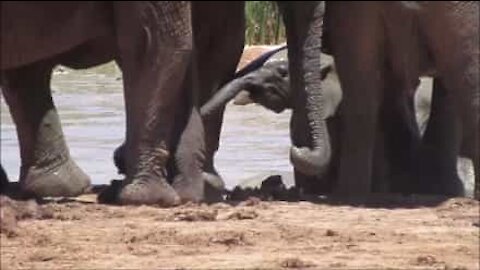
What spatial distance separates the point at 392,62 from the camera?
344 inches

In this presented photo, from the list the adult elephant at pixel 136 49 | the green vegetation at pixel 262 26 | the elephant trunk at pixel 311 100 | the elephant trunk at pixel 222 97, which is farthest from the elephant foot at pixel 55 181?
the green vegetation at pixel 262 26

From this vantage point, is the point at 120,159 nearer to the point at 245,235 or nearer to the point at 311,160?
the point at 311,160

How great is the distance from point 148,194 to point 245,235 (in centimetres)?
108

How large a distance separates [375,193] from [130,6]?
146cm

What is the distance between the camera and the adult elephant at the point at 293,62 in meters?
8.74

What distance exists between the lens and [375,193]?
8.86 m

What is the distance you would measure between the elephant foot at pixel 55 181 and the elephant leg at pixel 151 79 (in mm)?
593

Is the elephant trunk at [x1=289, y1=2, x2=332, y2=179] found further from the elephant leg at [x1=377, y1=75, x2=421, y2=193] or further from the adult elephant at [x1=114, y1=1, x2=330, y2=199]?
the elephant leg at [x1=377, y1=75, x2=421, y2=193]

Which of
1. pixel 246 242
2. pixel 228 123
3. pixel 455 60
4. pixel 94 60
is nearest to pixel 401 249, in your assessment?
pixel 246 242

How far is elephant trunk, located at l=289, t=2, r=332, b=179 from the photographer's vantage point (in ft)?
28.6

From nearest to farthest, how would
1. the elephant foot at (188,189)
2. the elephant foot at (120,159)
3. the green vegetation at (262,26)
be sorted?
1. the elephant foot at (188,189)
2. the elephant foot at (120,159)
3. the green vegetation at (262,26)

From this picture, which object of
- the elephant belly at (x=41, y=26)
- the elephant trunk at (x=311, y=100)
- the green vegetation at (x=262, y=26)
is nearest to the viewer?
the elephant belly at (x=41, y=26)

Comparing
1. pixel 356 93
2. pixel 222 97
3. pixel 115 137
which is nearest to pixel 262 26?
pixel 115 137

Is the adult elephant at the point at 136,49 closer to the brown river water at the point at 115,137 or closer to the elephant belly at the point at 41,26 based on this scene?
the elephant belly at the point at 41,26
